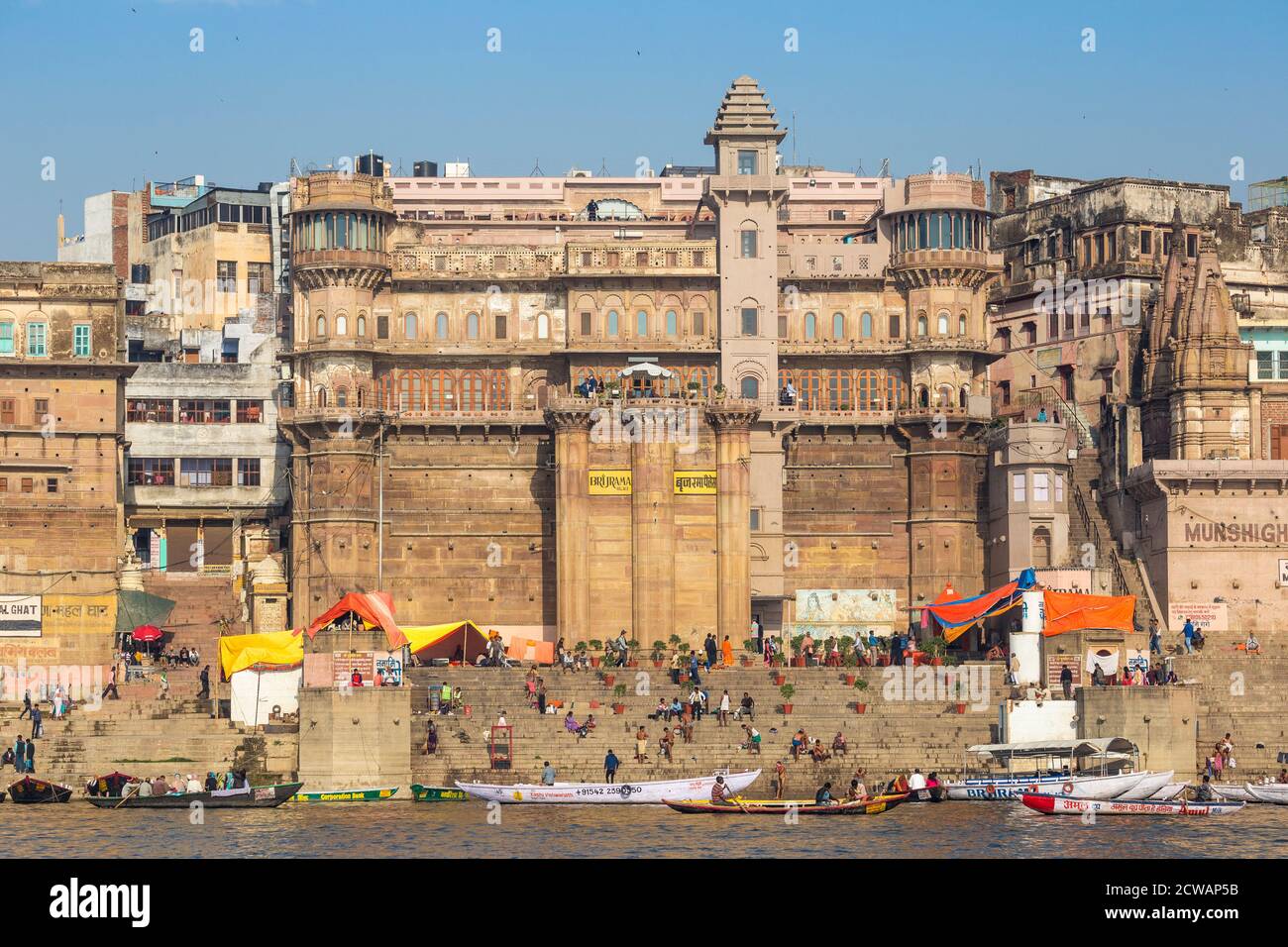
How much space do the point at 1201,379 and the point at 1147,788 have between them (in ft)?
107

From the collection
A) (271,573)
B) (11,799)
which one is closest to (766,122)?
(271,573)

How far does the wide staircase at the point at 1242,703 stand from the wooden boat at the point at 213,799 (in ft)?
99.9

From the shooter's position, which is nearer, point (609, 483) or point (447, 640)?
point (447, 640)

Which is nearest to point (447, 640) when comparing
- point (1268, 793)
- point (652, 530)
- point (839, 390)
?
point (652, 530)

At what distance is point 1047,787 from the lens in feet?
217

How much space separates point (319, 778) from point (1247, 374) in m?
47.3

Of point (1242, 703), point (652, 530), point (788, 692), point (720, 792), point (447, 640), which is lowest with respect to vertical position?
point (720, 792)

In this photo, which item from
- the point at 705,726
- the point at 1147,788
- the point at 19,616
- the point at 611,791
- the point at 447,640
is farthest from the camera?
the point at 19,616

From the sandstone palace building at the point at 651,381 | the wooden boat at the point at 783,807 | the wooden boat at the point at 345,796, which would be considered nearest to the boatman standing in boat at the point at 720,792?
the wooden boat at the point at 783,807

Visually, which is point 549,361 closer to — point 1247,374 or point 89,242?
point 1247,374

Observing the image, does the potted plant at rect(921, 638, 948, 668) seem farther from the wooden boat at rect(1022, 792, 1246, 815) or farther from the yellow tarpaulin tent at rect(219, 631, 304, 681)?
the yellow tarpaulin tent at rect(219, 631, 304, 681)

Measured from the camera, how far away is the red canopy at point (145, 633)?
89.1m

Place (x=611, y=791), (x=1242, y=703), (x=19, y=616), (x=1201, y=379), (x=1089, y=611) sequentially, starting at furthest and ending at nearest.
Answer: (x=1201, y=379) → (x=19, y=616) → (x=1089, y=611) → (x=1242, y=703) → (x=611, y=791)

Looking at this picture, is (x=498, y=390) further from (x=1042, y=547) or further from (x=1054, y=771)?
(x=1054, y=771)
